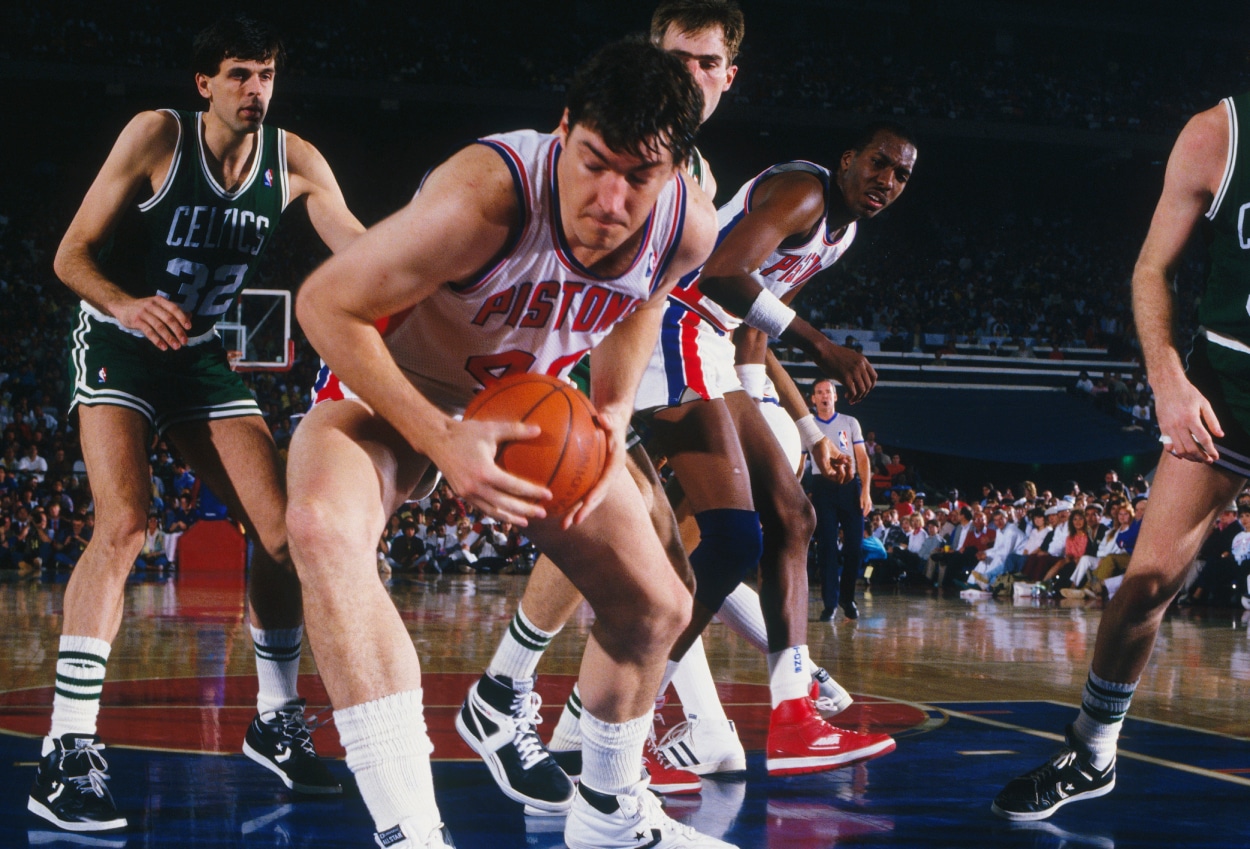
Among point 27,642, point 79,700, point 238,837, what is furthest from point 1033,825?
point 27,642

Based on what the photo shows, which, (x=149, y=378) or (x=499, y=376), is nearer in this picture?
(x=499, y=376)

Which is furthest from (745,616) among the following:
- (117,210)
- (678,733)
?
(117,210)

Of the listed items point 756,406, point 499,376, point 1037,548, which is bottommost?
point 1037,548

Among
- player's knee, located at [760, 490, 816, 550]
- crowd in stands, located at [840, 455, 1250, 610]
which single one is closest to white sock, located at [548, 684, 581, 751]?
player's knee, located at [760, 490, 816, 550]

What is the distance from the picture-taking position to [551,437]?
2.28 metres

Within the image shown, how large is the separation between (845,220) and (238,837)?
112 inches

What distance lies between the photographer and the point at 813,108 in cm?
2794

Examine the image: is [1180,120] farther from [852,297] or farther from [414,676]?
[414,676]

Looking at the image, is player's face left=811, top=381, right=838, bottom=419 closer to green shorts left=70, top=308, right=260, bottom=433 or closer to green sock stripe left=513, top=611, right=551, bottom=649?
green sock stripe left=513, top=611, right=551, bottom=649

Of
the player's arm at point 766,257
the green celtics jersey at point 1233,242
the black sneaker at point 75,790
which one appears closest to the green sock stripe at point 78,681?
the black sneaker at point 75,790

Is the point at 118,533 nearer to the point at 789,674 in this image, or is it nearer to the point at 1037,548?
the point at 789,674

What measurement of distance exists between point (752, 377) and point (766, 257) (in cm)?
79

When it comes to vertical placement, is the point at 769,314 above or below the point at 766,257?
below

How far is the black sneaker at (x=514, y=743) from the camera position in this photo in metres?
3.28
